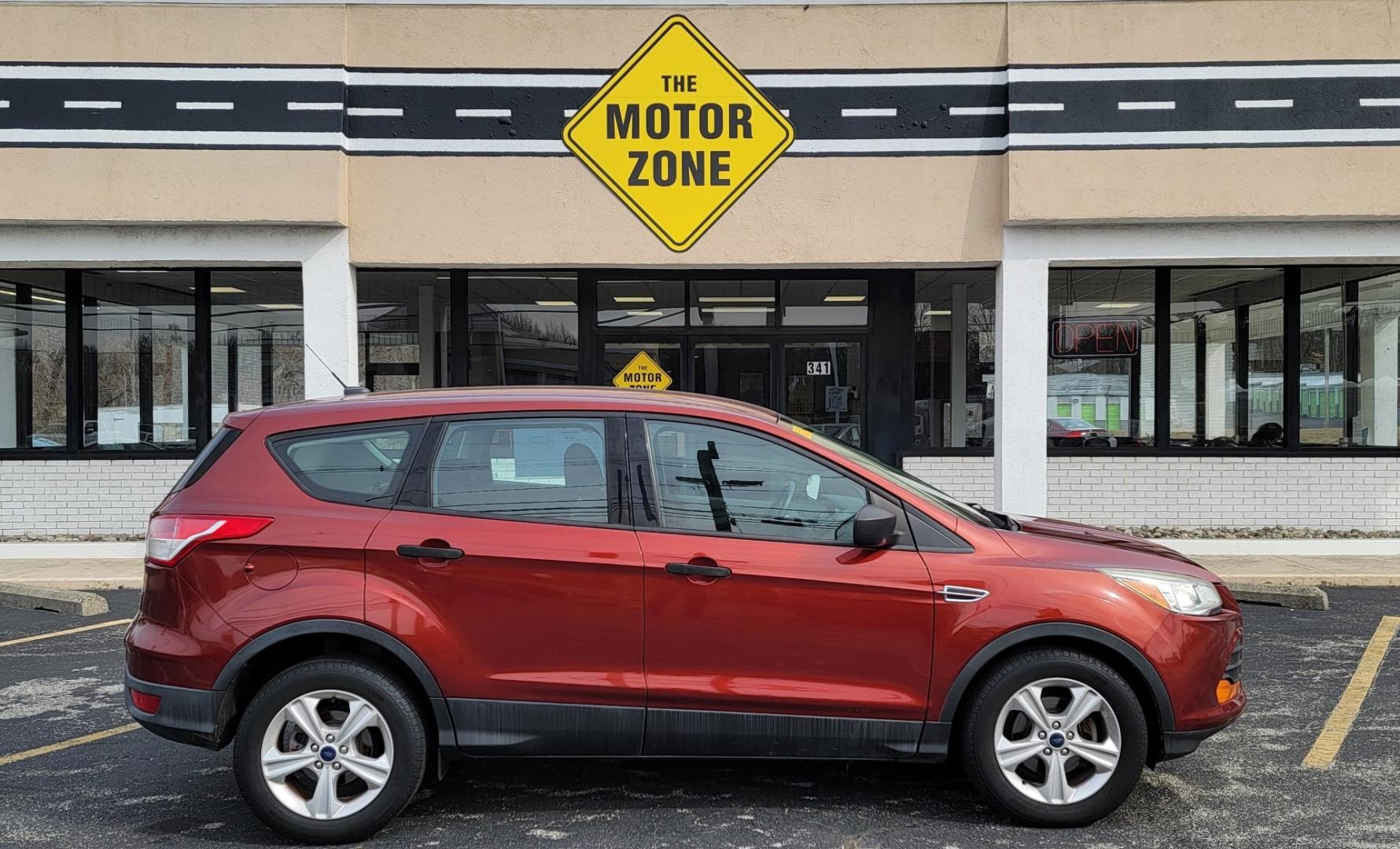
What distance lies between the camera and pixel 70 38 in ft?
35.5

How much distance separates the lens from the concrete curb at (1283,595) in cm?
877

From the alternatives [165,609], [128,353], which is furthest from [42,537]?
[165,609]

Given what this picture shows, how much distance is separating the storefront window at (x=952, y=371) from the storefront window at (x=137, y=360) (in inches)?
326

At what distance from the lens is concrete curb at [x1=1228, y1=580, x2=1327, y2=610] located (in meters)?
8.77

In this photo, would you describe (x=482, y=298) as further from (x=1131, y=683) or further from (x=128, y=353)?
(x=1131, y=683)

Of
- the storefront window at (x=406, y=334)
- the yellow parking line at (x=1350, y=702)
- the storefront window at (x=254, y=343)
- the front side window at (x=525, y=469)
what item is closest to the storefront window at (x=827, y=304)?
the storefront window at (x=406, y=334)

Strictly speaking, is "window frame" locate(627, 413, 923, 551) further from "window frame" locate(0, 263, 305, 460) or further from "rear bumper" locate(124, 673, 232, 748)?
"window frame" locate(0, 263, 305, 460)

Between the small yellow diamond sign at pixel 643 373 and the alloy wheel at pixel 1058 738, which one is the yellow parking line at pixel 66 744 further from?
the small yellow diamond sign at pixel 643 373

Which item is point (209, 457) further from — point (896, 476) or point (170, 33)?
point (170, 33)

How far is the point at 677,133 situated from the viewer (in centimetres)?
1082

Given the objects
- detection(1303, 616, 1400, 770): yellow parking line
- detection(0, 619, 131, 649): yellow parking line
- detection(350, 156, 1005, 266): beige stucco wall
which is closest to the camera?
detection(1303, 616, 1400, 770): yellow parking line

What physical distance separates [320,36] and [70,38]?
8.15 ft

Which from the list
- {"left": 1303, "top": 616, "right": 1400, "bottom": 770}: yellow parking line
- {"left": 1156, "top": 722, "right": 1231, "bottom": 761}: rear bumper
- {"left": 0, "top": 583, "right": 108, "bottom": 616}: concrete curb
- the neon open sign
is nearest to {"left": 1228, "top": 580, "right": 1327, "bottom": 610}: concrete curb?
{"left": 1303, "top": 616, "right": 1400, "bottom": 770}: yellow parking line

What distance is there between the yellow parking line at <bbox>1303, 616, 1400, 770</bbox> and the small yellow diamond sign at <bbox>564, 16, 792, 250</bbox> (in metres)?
6.63
